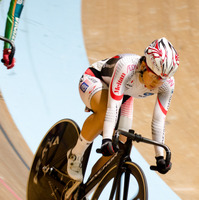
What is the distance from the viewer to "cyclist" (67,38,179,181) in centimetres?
303

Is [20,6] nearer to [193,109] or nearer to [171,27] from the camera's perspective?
[193,109]

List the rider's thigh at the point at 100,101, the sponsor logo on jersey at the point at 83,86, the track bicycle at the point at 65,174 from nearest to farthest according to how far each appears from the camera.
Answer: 1. the track bicycle at the point at 65,174
2. the rider's thigh at the point at 100,101
3. the sponsor logo on jersey at the point at 83,86

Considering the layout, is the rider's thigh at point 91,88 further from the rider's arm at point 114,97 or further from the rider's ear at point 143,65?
the rider's ear at point 143,65

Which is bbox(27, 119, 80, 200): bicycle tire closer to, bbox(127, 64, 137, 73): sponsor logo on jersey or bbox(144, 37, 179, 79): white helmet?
bbox(127, 64, 137, 73): sponsor logo on jersey

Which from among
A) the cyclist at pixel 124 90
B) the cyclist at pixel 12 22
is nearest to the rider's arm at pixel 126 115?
the cyclist at pixel 124 90

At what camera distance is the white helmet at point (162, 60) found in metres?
2.97

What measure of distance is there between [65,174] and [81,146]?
0.40m

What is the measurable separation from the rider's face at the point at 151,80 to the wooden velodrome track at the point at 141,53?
164 centimetres

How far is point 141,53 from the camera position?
6422mm

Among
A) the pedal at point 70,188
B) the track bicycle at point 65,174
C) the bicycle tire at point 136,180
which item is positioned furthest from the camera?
the pedal at point 70,188

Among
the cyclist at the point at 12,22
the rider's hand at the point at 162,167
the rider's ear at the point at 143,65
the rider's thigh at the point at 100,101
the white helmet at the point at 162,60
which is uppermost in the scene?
the cyclist at the point at 12,22

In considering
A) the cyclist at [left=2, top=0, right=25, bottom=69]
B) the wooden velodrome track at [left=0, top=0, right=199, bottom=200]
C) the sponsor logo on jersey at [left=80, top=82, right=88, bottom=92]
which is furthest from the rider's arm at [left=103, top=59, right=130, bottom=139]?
the wooden velodrome track at [left=0, top=0, right=199, bottom=200]

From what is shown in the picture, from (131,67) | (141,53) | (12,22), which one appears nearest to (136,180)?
(131,67)

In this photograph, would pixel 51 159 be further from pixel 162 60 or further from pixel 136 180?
pixel 162 60
